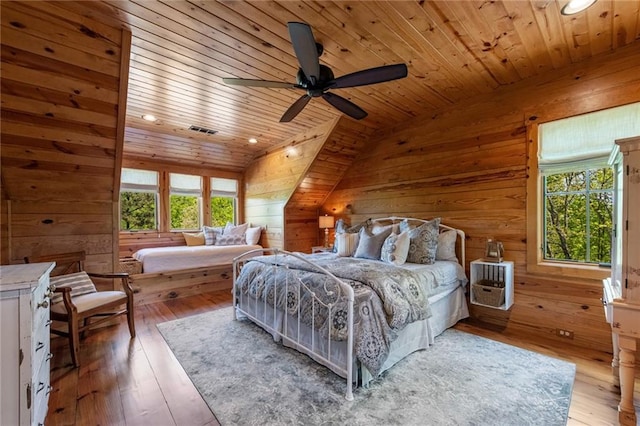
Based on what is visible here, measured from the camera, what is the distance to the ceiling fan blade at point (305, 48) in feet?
5.06

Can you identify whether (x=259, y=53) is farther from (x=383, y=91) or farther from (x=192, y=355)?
(x=192, y=355)

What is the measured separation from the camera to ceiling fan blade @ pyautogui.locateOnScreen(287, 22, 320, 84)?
1543 millimetres

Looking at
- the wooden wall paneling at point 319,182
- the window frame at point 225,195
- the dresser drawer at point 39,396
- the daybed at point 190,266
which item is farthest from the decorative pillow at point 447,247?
the window frame at point 225,195

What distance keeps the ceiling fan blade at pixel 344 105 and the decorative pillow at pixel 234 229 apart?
3665 millimetres

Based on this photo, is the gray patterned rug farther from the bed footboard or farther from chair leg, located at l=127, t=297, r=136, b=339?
chair leg, located at l=127, t=297, r=136, b=339

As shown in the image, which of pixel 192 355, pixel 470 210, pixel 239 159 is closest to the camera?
pixel 192 355

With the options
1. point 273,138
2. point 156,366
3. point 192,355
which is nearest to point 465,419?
point 192,355

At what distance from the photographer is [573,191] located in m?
2.72

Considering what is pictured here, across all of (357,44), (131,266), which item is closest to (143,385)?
(131,266)

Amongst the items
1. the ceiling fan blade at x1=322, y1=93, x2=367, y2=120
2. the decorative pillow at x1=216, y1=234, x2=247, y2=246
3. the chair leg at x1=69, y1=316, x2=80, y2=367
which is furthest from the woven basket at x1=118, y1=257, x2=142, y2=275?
the ceiling fan blade at x1=322, y1=93, x2=367, y2=120

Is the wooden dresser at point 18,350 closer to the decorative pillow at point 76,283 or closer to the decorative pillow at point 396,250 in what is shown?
the decorative pillow at point 76,283

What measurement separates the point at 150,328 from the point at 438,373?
297cm

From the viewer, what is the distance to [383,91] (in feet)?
9.99

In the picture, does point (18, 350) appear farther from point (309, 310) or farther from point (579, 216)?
point (579, 216)
